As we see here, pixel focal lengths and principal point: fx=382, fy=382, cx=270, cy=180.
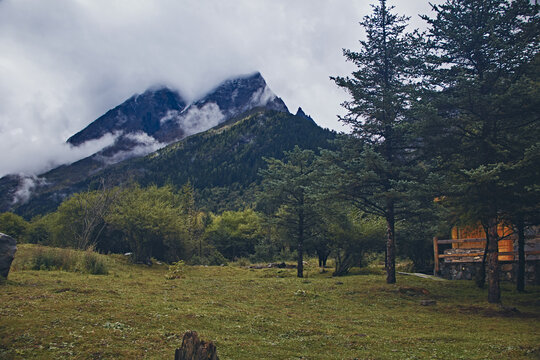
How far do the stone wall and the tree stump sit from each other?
20.6 m

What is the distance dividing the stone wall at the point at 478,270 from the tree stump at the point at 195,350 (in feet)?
67.7

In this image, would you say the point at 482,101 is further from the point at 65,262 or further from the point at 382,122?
the point at 65,262

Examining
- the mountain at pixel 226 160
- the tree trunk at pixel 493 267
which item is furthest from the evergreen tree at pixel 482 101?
the mountain at pixel 226 160

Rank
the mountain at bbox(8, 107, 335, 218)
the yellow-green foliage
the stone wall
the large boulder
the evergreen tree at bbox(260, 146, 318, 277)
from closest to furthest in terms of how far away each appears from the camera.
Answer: the large boulder
the stone wall
the yellow-green foliage
the evergreen tree at bbox(260, 146, 318, 277)
the mountain at bbox(8, 107, 335, 218)

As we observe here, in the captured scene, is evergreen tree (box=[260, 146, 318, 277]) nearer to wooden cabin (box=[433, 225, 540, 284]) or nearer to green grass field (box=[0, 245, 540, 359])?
wooden cabin (box=[433, 225, 540, 284])

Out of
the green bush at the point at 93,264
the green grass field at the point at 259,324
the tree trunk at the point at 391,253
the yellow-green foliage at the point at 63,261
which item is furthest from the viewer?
the green bush at the point at 93,264

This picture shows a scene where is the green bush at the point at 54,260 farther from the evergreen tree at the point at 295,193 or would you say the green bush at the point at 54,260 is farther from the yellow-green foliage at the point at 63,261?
the evergreen tree at the point at 295,193

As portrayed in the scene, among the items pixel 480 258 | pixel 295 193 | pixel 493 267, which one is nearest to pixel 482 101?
pixel 493 267

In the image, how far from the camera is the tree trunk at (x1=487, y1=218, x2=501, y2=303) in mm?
15898

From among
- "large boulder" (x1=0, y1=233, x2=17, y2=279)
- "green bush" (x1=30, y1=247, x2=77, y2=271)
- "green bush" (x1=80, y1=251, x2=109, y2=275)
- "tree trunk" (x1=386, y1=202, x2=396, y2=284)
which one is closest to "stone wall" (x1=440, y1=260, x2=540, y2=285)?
"tree trunk" (x1=386, y1=202, x2=396, y2=284)

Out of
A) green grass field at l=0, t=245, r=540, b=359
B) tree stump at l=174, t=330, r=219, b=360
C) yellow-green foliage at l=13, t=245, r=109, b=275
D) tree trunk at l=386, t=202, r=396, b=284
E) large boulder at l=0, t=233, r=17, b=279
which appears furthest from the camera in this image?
tree trunk at l=386, t=202, r=396, b=284

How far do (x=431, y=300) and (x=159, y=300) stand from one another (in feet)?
37.1

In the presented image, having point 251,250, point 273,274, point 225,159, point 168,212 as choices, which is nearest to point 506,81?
point 273,274

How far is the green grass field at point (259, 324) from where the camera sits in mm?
8500
